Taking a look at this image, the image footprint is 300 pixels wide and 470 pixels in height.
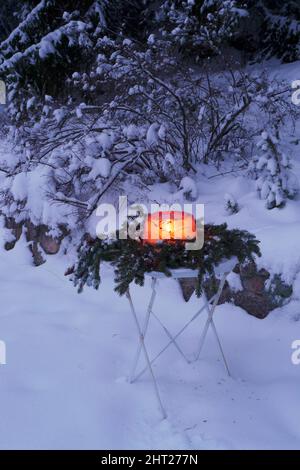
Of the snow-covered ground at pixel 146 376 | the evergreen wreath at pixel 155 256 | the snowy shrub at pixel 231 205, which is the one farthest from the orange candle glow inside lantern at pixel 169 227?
the snowy shrub at pixel 231 205

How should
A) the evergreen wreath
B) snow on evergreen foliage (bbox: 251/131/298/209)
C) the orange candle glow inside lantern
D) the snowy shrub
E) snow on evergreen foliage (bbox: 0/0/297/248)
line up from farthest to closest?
snow on evergreen foliage (bbox: 0/0/297/248), the snowy shrub, snow on evergreen foliage (bbox: 251/131/298/209), the orange candle glow inside lantern, the evergreen wreath

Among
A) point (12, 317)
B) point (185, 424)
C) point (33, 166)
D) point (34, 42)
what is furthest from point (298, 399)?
point (34, 42)

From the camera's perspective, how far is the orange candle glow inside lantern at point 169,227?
2.15 m

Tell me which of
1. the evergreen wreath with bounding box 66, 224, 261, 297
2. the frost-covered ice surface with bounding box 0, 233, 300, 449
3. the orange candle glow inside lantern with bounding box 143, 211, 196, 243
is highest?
the orange candle glow inside lantern with bounding box 143, 211, 196, 243

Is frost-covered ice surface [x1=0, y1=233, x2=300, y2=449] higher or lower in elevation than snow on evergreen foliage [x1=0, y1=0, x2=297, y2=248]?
lower

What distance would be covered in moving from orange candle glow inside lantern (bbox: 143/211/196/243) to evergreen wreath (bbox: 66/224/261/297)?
5 cm

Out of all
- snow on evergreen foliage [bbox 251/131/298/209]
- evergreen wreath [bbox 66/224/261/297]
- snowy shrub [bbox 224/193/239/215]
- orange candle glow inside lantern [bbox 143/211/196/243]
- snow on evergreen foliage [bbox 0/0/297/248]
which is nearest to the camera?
evergreen wreath [bbox 66/224/261/297]

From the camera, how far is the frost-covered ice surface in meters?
2.08

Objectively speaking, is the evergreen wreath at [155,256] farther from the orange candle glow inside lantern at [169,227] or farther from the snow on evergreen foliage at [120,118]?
the snow on evergreen foliage at [120,118]

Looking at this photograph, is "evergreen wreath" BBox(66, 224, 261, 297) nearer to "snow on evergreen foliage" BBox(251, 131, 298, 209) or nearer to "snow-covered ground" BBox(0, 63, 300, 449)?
"snow-covered ground" BBox(0, 63, 300, 449)

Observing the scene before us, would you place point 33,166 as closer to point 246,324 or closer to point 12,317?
point 12,317

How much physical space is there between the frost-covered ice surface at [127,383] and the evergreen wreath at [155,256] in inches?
28.2

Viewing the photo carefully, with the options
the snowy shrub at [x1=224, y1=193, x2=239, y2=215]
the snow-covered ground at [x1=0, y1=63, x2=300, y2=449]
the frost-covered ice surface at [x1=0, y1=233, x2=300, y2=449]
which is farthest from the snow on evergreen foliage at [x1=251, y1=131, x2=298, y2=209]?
the frost-covered ice surface at [x1=0, y1=233, x2=300, y2=449]

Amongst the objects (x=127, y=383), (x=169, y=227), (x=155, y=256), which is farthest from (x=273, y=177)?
(x=127, y=383)
